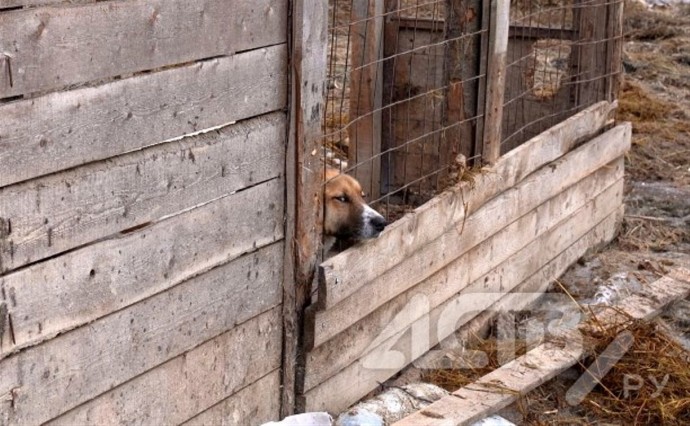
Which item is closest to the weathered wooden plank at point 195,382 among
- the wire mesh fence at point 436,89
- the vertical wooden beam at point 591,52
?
the wire mesh fence at point 436,89

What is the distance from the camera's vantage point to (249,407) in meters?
A: 4.34

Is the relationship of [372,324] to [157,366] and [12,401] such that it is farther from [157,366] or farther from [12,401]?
[12,401]

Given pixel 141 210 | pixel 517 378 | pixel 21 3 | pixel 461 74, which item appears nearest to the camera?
pixel 21 3

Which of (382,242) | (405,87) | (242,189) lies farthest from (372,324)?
(405,87)

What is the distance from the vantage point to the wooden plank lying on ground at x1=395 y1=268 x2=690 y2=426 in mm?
4668

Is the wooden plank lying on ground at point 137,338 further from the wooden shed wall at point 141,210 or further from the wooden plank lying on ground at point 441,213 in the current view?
the wooden plank lying on ground at point 441,213

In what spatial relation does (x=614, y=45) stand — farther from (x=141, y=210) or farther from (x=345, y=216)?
(x=141, y=210)

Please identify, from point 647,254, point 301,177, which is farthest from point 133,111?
point 647,254

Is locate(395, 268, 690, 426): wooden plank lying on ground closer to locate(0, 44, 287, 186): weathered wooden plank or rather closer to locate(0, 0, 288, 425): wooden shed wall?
locate(0, 0, 288, 425): wooden shed wall

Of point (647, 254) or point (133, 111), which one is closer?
point (133, 111)

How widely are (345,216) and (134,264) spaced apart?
58.8 inches

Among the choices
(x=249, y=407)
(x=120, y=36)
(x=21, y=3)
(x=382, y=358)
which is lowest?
(x=382, y=358)

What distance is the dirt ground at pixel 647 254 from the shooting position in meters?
5.11

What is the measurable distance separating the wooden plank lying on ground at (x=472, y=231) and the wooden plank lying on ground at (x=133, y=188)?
681mm
